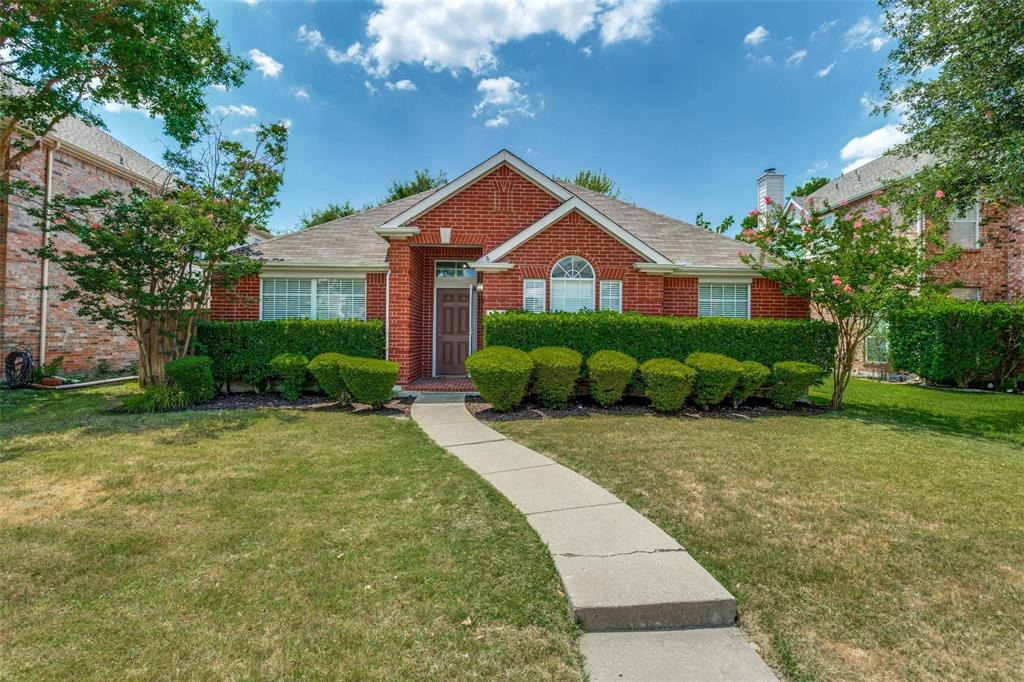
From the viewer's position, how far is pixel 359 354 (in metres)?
10.1

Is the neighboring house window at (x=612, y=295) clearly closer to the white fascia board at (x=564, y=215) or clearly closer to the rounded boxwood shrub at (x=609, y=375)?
the white fascia board at (x=564, y=215)

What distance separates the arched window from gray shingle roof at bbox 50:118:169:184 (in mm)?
11440

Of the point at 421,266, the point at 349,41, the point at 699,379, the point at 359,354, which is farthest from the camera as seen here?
the point at 421,266

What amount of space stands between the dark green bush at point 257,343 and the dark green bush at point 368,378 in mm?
1914

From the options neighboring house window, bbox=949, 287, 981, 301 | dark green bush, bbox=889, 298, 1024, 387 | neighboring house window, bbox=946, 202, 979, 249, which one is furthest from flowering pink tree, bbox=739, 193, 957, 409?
neighboring house window, bbox=946, 202, 979, 249

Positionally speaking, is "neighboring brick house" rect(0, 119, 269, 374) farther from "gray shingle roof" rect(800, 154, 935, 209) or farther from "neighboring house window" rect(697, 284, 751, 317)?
"gray shingle roof" rect(800, 154, 935, 209)

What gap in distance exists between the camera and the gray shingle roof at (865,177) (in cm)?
1625

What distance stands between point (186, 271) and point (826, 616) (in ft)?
41.3

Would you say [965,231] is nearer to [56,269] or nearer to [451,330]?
[451,330]

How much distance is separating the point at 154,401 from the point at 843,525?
1062cm

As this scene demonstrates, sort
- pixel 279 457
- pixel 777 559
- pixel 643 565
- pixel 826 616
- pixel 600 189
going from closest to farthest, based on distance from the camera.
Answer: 1. pixel 826 616
2. pixel 643 565
3. pixel 777 559
4. pixel 279 457
5. pixel 600 189

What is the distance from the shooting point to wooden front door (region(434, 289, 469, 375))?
12.5m

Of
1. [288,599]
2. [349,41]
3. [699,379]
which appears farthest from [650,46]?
[288,599]

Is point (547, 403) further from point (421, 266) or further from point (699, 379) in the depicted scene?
point (421, 266)
